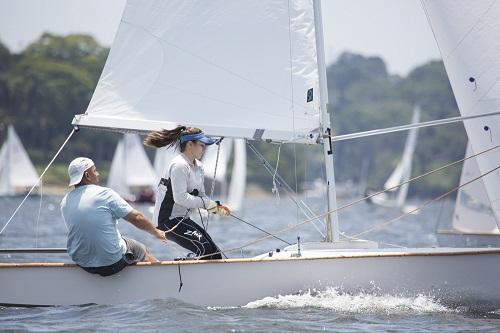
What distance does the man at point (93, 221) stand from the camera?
24.8ft

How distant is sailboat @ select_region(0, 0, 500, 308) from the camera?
7.75 m

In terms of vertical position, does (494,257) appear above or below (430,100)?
below

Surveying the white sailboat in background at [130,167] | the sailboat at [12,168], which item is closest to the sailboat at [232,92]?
the white sailboat in background at [130,167]

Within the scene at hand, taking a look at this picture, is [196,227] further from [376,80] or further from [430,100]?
[376,80]

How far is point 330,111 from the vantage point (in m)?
101

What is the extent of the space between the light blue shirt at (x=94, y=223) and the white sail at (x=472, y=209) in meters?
8.20

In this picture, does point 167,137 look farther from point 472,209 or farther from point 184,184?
point 472,209

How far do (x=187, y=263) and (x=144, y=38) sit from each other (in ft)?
7.42

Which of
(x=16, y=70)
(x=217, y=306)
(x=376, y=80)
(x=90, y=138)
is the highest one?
(x=376, y=80)

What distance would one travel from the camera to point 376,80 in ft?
511

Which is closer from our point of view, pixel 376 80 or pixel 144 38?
pixel 144 38

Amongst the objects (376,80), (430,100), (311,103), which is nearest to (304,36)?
(311,103)

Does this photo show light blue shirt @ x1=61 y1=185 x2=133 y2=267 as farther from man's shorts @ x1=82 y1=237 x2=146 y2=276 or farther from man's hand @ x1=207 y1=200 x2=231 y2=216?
man's hand @ x1=207 y1=200 x2=231 y2=216

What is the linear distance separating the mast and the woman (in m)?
1.05
